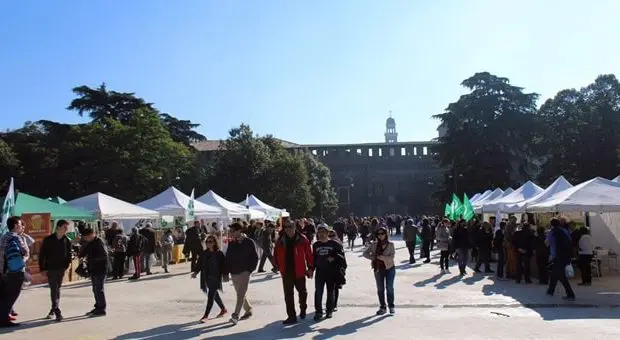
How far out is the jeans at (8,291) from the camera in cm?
1001

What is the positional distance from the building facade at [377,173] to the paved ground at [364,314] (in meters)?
73.1

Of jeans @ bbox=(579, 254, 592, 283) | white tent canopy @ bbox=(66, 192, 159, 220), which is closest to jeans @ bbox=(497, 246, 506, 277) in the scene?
jeans @ bbox=(579, 254, 592, 283)

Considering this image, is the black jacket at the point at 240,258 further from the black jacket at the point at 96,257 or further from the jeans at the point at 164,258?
the jeans at the point at 164,258

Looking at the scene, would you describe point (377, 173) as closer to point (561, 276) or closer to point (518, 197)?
point (518, 197)

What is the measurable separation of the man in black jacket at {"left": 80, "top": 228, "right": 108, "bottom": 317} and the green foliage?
42.7 m

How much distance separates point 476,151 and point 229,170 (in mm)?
21016

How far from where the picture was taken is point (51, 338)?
8883mm

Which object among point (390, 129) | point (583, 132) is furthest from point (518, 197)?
point (390, 129)

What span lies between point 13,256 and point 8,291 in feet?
1.84

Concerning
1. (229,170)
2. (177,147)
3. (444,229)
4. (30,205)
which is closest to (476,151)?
(229,170)

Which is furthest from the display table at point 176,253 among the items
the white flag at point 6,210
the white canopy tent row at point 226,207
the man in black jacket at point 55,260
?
the man in black jacket at point 55,260

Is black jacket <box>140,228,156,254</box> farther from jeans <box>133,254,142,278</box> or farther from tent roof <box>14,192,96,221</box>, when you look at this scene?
tent roof <box>14,192,96,221</box>

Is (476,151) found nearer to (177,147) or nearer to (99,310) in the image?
(177,147)

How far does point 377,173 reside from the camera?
90812mm
